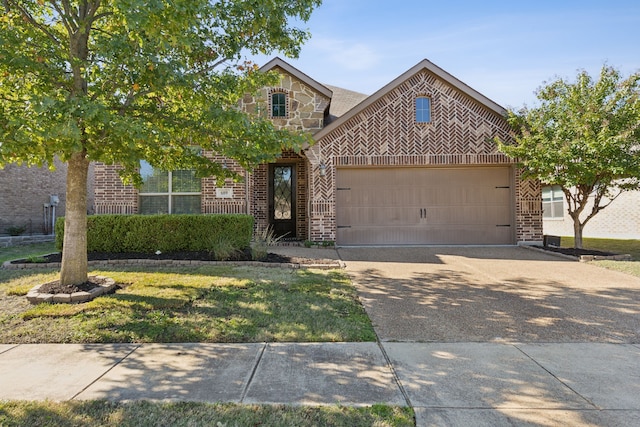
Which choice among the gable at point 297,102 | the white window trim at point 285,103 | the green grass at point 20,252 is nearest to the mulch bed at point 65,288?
the green grass at point 20,252

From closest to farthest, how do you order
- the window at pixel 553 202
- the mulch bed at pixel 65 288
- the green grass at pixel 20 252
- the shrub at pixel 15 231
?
the mulch bed at pixel 65 288
the green grass at pixel 20 252
the shrub at pixel 15 231
the window at pixel 553 202

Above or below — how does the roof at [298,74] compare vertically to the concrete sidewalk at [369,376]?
above

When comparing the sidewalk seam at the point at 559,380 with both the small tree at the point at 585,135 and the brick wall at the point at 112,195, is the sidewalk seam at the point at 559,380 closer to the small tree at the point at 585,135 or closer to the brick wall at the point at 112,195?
the small tree at the point at 585,135

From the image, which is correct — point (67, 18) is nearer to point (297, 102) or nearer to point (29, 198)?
point (297, 102)

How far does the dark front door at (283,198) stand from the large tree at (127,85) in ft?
20.0

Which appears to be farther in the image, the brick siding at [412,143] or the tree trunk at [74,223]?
the brick siding at [412,143]

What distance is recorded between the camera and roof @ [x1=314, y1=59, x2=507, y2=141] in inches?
431

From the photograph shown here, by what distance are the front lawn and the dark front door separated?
5.98 metres

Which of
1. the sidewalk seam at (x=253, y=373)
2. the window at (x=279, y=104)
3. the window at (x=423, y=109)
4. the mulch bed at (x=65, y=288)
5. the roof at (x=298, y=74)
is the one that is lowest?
the sidewalk seam at (x=253, y=373)

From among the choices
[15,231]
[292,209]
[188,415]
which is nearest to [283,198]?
[292,209]

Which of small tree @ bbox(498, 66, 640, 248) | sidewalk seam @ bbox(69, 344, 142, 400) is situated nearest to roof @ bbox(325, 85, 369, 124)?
small tree @ bbox(498, 66, 640, 248)

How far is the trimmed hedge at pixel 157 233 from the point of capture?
29.3 ft

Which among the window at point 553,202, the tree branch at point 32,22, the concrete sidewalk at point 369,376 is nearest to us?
the concrete sidewalk at point 369,376

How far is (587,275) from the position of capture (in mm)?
7082
